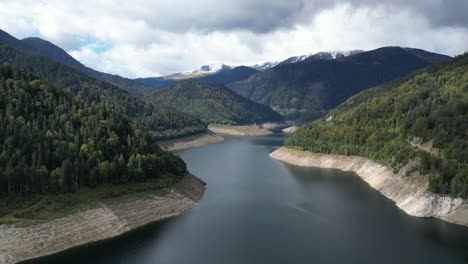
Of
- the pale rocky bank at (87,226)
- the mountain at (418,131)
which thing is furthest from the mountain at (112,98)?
the pale rocky bank at (87,226)

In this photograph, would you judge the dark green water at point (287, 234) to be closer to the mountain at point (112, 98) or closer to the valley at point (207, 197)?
the valley at point (207, 197)

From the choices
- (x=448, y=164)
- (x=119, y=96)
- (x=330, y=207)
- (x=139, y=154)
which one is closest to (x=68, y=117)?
(x=139, y=154)

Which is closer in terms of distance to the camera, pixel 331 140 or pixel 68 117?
pixel 68 117

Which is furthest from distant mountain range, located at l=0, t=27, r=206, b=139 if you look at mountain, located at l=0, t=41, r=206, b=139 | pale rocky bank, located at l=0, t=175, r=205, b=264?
pale rocky bank, located at l=0, t=175, r=205, b=264

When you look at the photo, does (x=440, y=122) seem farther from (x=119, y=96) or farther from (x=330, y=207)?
(x=119, y=96)

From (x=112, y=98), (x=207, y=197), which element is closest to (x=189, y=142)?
(x=112, y=98)

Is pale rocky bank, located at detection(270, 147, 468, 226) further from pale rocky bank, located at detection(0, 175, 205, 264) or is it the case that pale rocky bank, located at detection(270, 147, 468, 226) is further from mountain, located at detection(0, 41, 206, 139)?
mountain, located at detection(0, 41, 206, 139)
